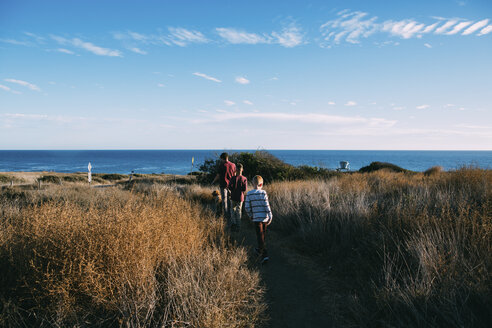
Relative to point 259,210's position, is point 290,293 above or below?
below

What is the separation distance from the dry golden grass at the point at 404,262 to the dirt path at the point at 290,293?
26 cm

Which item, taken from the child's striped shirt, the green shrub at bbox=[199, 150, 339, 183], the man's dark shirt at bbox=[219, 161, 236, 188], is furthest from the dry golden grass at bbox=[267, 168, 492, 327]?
the green shrub at bbox=[199, 150, 339, 183]

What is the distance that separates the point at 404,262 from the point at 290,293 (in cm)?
197

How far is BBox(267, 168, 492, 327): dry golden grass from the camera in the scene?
9.59ft

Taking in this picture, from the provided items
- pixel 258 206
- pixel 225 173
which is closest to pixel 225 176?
pixel 225 173

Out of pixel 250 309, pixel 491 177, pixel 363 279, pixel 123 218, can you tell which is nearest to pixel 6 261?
pixel 123 218

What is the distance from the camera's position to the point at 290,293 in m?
4.04

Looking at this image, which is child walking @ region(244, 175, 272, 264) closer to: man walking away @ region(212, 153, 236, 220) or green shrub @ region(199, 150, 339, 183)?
man walking away @ region(212, 153, 236, 220)

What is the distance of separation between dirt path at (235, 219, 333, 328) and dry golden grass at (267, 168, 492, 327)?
10.1 inches

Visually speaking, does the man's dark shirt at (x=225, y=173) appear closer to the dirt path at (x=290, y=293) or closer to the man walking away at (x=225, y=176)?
the man walking away at (x=225, y=176)

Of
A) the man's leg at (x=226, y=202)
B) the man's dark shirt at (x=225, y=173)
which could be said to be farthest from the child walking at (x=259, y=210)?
the man's leg at (x=226, y=202)

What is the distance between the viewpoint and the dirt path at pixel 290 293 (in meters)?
3.37

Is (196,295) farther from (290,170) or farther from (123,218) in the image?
(290,170)

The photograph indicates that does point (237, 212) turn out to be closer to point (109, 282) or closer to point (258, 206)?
point (258, 206)
